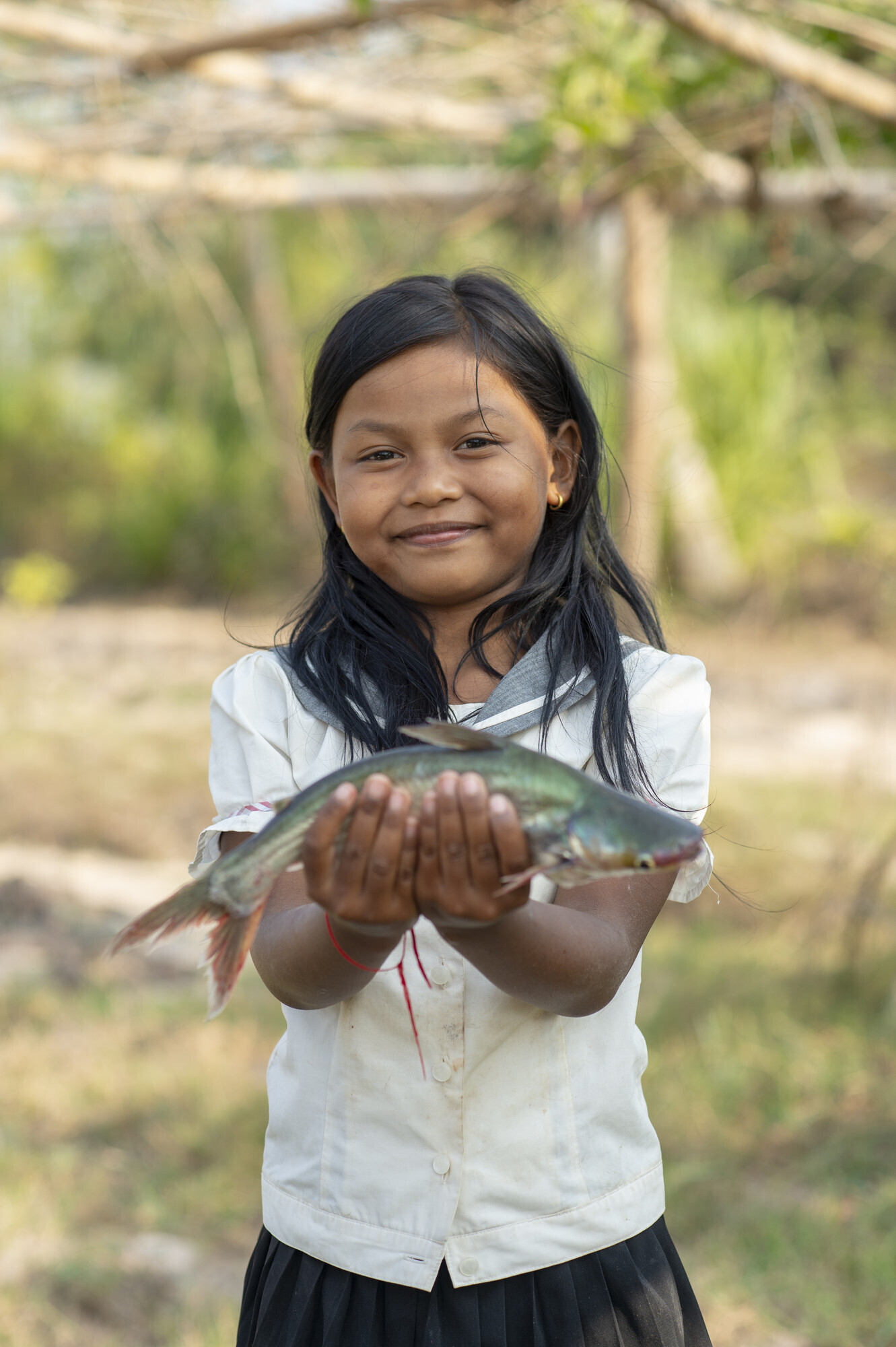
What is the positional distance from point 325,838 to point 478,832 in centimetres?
15

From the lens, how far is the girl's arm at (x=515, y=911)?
121 cm

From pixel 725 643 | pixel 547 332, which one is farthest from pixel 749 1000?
pixel 725 643

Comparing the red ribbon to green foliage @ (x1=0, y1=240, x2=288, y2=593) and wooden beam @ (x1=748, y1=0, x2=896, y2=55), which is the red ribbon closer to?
wooden beam @ (x1=748, y1=0, x2=896, y2=55)

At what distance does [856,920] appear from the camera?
13.1 feet

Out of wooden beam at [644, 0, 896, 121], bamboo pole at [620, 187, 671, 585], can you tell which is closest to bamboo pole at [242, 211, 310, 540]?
bamboo pole at [620, 187, 671, 585]

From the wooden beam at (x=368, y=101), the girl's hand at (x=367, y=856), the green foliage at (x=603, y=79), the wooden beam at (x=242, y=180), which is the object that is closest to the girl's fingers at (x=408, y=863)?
the girl's hand at (x=367, y=856)

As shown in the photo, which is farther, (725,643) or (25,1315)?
(725,643)

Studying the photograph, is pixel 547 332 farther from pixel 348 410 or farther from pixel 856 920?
pixel 856 920

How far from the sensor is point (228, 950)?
1326 mm

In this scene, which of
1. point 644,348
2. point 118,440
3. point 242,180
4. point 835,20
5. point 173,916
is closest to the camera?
point 173,916

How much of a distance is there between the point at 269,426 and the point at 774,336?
456cm

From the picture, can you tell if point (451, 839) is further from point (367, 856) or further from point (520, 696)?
point (520, 696)

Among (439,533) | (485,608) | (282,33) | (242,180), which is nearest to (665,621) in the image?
(485,608)

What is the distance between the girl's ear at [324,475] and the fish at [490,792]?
0.63 m
